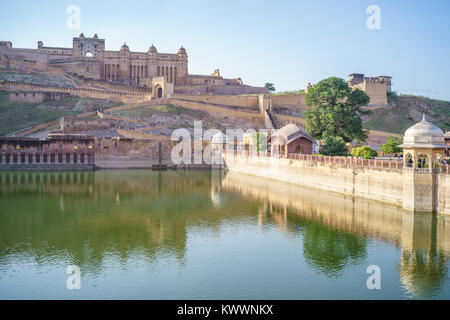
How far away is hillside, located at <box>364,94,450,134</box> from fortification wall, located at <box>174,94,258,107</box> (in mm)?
13994

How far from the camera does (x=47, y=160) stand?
35.9 metres

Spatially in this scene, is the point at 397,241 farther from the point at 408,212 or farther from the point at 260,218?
the point at 260,218

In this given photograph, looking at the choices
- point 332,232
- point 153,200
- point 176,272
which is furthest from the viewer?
point 153,200

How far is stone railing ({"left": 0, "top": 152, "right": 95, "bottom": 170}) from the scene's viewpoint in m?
34.8

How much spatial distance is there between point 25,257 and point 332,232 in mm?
10065

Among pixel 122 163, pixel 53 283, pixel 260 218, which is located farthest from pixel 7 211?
pixel 122 163

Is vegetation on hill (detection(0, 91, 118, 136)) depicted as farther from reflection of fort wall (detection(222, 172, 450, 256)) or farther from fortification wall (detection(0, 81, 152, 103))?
reflection of fort wall (detection(222, 172, 450, 256))

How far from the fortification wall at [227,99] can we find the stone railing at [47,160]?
16.7 meters

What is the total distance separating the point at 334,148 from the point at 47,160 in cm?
2362

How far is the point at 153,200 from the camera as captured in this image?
72.6ft

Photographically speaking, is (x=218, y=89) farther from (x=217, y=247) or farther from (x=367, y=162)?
(x=217, y=247)

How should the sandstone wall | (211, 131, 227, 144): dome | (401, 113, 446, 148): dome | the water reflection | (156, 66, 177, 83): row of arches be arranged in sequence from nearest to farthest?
the water reflection, (401, 113, 446, 148): dome, the sandstone wall, (211, 131, 227, 144): dome, (156, 66, 177, 83): row of arches

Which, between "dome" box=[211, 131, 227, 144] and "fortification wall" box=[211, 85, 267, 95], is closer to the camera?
"dome" box=[211, 131, 227, 144]

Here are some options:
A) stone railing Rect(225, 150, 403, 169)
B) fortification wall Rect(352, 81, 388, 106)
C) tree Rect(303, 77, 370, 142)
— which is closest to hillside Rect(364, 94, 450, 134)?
fortification wall Rect(352, 81, 388, 106)
